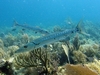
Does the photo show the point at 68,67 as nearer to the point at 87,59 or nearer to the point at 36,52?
the point at 36,52

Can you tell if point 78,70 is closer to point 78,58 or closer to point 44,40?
point 44,40

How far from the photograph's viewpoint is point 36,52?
5934 millimetres

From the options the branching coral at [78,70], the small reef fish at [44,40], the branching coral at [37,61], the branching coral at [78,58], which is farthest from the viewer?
the branching coral at [78,58]

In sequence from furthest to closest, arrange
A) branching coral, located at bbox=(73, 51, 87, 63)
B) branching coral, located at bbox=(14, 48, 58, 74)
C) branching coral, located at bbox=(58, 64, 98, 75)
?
branching coral, located at bbox=(73, 51, 87, 63) → branching coral, located at bbox=(14, 48, 58, 74) → branching coral, located at bbox=(58, 64, 98, 75)

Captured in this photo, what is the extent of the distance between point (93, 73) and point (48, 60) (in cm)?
196

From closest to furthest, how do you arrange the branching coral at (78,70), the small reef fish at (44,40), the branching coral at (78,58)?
the branching coral at (78,70), the small reef fish at (44,40), the branching coral at (78,58)

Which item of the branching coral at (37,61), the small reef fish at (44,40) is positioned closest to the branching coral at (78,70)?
the branching coral at (37,61)

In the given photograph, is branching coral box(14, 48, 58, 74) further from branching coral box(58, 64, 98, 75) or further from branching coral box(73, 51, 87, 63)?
branching coral box(73, 51, 87, 63)

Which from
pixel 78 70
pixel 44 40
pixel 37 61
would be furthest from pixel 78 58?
pixel 78 70

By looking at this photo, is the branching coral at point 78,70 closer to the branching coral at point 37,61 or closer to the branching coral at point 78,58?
the branching coral at point 37,61

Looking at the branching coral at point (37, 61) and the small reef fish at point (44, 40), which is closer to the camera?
the branching coral at point (37, 61)

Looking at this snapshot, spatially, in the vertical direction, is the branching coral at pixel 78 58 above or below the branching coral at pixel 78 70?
above

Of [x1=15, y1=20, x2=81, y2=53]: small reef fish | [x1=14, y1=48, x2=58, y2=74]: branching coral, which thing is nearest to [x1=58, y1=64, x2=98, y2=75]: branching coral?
[x1=14, y1=48, x2=58, y2=74]: branching coral

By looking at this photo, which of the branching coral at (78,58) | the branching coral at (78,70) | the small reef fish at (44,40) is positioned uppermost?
the small reef fish at (44,40)
